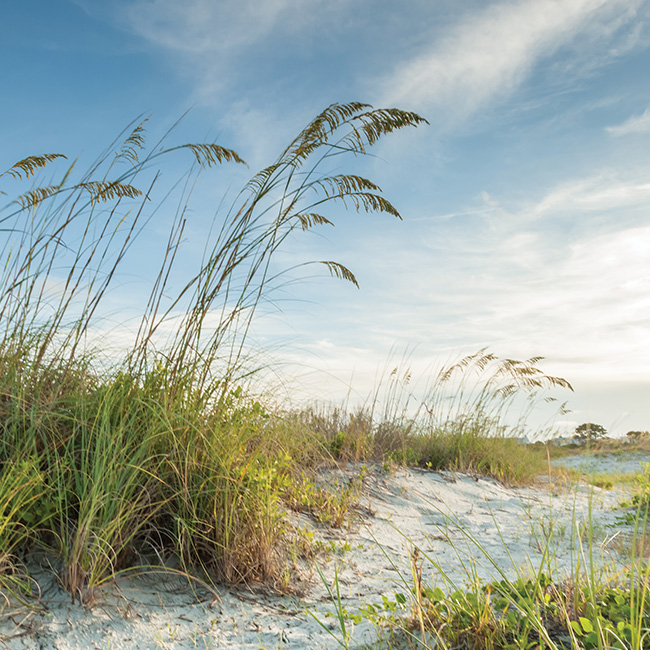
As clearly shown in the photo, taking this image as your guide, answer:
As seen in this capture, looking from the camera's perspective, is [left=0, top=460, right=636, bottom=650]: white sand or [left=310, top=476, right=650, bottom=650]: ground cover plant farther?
[left=0, top=460, right=636, bottom=650]: white sand

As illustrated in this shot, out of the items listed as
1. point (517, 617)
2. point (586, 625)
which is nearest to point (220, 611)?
point (517, 617)

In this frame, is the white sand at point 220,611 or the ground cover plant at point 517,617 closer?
the ground cover plant at point 517,617

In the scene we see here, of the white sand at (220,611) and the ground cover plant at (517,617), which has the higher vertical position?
the ground cover plant at (517,617)

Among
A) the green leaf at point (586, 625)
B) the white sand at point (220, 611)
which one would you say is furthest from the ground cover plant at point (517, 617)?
the white sand at point (220, 611)

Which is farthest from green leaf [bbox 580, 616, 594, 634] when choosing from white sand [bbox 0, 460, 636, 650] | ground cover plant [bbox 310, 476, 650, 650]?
white sand [bbox 0, 460, 636, 650]

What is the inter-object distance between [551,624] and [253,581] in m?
1.51

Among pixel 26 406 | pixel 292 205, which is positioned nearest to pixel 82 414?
pixel 26 406

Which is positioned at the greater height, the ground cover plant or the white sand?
the ground cover plant

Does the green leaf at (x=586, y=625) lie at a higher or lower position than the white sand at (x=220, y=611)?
higher

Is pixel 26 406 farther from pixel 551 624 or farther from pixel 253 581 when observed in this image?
pixel 551 624

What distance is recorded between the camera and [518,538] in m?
4.75

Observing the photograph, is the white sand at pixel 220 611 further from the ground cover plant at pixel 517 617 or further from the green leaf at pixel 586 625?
the green leaf at pixel 586 625

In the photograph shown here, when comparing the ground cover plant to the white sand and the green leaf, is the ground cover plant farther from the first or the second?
the white sand

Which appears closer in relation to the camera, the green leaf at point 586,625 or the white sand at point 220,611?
the green leaf at point 586,625
